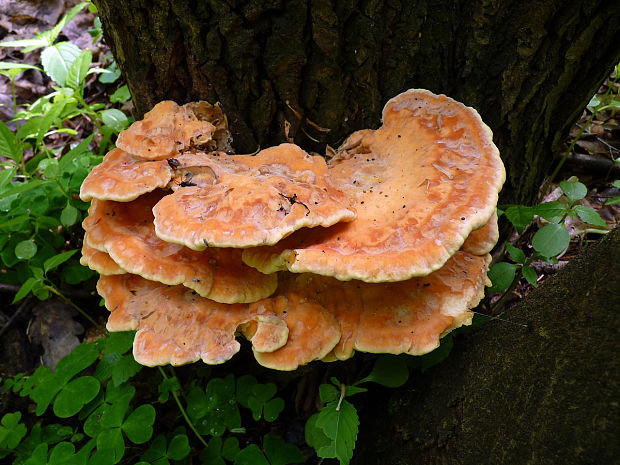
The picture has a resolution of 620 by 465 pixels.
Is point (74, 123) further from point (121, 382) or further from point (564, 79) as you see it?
point (564, 79)

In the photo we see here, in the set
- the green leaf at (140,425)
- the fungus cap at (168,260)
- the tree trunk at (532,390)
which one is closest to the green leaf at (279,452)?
the tree trunk at (532,390)

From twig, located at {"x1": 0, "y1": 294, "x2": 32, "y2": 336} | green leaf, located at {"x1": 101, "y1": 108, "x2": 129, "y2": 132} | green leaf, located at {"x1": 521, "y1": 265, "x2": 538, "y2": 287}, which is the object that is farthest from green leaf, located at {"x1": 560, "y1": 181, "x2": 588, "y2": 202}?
twig, located at {"x1": 0, "y1": 294, "x2": 32, "y2": 336}

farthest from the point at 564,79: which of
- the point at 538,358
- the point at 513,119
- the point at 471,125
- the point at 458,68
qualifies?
the point at 538,358

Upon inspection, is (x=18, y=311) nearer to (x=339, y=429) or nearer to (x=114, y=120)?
(x=114, y=120)

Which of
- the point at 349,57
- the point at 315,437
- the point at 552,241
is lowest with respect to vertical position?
the point at 315,437

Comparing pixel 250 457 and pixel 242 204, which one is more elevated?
pixel 242 204

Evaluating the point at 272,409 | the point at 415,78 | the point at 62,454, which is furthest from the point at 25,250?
the point at 415,78

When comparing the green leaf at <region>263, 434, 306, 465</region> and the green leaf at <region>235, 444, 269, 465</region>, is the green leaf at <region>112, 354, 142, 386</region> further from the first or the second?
the green leaf at <region>263, 434, 306, 465</region>
